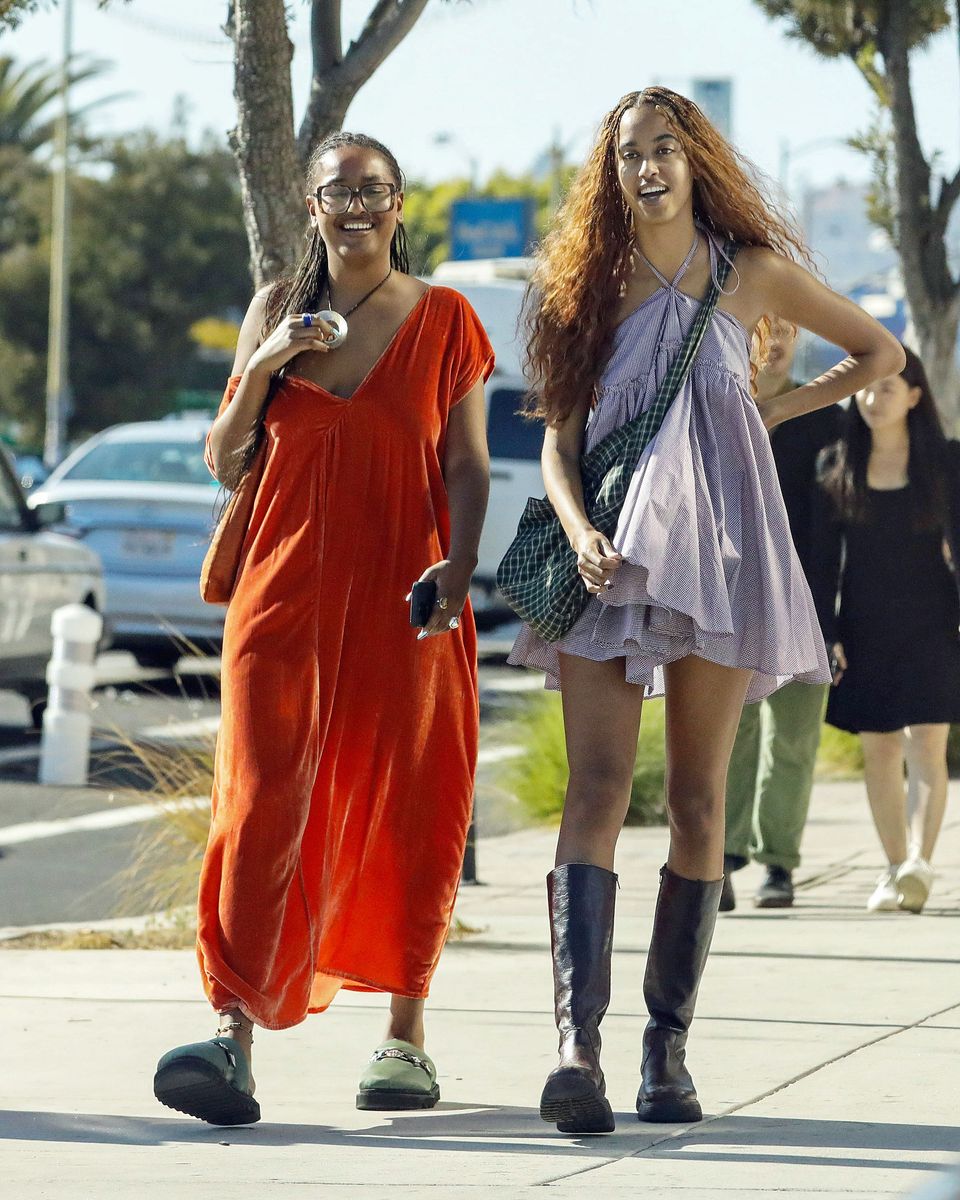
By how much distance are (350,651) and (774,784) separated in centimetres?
304

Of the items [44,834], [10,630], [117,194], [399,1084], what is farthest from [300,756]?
[117,194]

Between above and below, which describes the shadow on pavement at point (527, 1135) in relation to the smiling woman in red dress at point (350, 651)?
below

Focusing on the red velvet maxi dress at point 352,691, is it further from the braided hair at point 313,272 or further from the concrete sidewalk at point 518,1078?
the concrete sidewalk at point 518,1078

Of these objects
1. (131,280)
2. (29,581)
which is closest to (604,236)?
(29,581)

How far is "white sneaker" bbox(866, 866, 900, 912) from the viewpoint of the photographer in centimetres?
695

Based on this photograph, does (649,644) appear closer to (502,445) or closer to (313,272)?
(313,272)

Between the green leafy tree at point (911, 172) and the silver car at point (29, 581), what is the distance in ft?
15.7

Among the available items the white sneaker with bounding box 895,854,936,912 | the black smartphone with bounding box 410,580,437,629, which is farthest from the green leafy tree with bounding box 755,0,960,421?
the black smartphone with bounding box 410,580,437,629

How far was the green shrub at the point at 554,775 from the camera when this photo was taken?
9.54 metres

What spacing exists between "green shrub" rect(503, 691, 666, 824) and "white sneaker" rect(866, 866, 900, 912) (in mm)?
2451

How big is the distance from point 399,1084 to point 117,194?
47.3 m

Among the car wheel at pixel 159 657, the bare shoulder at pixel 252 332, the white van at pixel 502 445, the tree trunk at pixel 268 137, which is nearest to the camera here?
the bare shoulder at pixel 252 332

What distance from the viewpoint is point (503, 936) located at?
669 centimetres

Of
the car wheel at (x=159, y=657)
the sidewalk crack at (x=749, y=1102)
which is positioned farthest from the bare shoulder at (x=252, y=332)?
the car wheel at (x=159, y=657)
